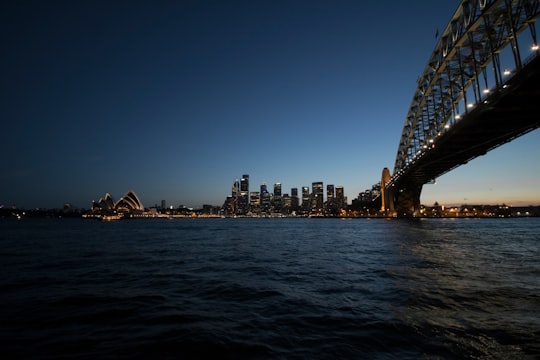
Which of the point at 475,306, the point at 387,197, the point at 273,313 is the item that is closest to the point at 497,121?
the point at 475,306

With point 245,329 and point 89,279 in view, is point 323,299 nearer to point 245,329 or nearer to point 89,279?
point 245,329

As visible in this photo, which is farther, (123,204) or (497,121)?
(123,204)

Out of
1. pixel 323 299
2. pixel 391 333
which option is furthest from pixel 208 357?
pixel 323 299

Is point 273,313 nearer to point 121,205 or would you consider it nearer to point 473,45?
point 473,45

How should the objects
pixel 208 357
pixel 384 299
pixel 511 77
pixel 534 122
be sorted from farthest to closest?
pixel 534 122 → pixel 511 77 → pixel 384 299 → pixel 208 357

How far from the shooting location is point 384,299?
399 inches

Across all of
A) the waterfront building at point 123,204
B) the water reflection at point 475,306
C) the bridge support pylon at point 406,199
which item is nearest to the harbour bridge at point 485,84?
the water reflection at point 475,306

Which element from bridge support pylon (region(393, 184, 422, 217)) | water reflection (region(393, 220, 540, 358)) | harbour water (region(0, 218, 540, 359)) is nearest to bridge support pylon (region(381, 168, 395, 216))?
bridge support pylon (region(393, 184, 422, 217))

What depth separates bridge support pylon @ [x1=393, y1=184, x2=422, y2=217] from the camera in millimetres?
102100

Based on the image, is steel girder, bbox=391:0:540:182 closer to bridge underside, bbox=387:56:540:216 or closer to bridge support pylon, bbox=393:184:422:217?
bridge underside, bbox=387:56:540:216

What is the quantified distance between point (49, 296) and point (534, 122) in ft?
128

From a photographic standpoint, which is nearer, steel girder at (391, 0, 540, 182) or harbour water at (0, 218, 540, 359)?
harbour water at (0, 218, 540, 359)

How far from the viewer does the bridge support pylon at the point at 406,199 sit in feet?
335

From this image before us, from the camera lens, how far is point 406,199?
108 meters
